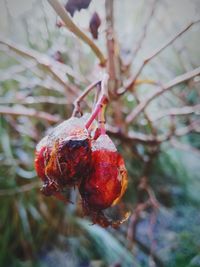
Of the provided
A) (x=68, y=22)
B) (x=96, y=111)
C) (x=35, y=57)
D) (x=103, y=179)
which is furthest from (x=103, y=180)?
(x=35, y=57)

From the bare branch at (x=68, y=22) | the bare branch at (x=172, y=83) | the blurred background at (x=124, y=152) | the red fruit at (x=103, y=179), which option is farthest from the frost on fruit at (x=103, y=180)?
the blurred background at (x=124, y=152)

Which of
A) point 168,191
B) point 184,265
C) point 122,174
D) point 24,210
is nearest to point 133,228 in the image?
point 168,191

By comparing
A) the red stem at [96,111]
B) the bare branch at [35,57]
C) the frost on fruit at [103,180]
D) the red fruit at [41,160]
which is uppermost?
the bare branch at [35,57]

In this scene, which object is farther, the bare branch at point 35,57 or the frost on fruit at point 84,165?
the bare branch at point 35,57

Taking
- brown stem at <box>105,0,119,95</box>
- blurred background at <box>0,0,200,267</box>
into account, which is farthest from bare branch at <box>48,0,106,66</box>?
blurred background at <box>0,0,200,267</box>

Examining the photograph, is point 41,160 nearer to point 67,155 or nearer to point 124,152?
point 67,155

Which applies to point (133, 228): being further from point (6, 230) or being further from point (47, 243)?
point (6, 230)

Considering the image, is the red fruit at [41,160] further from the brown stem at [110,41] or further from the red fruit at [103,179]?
the brown stem at [110,41]

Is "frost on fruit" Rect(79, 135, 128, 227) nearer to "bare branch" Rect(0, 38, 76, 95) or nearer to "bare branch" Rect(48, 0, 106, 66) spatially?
"bare branch" Rect(48, 0, 106, 66)
